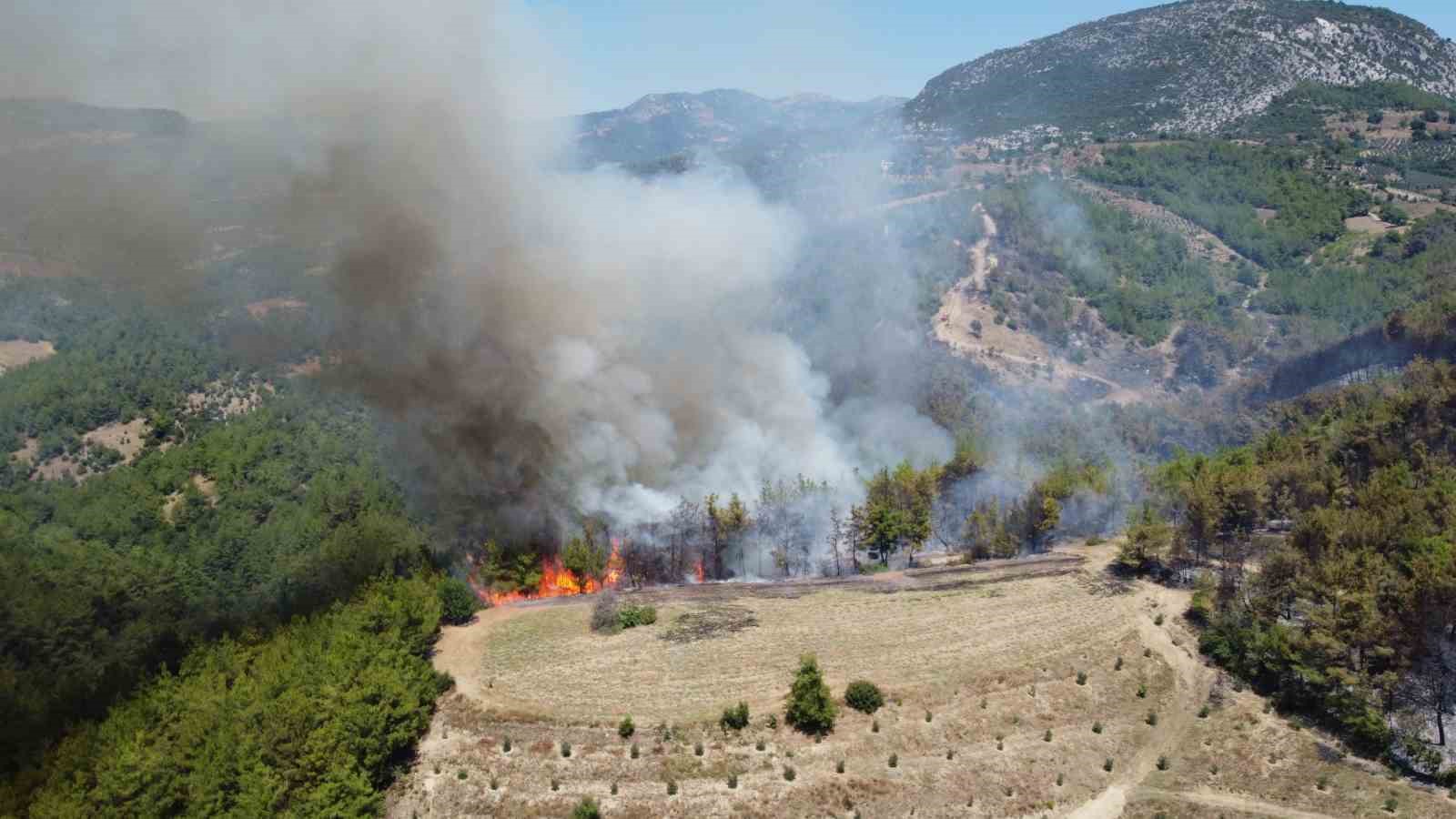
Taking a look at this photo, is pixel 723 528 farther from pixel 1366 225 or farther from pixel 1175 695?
pixel 1366 225

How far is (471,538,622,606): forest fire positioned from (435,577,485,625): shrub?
263 inches

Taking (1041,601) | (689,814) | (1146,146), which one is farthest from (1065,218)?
(689,814)

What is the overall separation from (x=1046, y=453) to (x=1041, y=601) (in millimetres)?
43236

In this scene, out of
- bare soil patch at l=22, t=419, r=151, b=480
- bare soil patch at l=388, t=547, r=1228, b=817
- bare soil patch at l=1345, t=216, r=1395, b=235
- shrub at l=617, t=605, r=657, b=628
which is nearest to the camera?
bare soil patch at l=388, t=547, r=1228, b=817

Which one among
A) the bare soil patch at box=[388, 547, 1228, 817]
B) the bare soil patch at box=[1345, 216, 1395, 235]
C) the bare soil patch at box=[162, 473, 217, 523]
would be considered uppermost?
the bare soil patch at box=[1345, 216, 1395, 235]

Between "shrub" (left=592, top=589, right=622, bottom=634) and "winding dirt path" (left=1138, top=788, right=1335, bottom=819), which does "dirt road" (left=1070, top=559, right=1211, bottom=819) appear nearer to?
"winding dirt path" (left=1138, top=788, right=1335, bottom=819)

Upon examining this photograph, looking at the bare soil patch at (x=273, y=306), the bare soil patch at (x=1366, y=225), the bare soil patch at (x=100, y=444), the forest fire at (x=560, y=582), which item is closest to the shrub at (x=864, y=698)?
the forest fire at (x=560, y=582)

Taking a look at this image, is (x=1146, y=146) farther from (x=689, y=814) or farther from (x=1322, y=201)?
(x=689, y=814)

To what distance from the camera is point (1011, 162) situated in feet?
637

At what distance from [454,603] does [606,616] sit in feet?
32.8

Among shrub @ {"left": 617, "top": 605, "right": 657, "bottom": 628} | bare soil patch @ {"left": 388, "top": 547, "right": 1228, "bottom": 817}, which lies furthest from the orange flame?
shrub @ {"left": 617, "top": 605, "right": 657, "bottom": 628}

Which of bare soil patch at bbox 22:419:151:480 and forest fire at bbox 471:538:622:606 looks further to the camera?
bare soil patch at bbox 22:419:151:480

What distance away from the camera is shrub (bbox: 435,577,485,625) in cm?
5597

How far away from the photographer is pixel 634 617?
2119 inches
